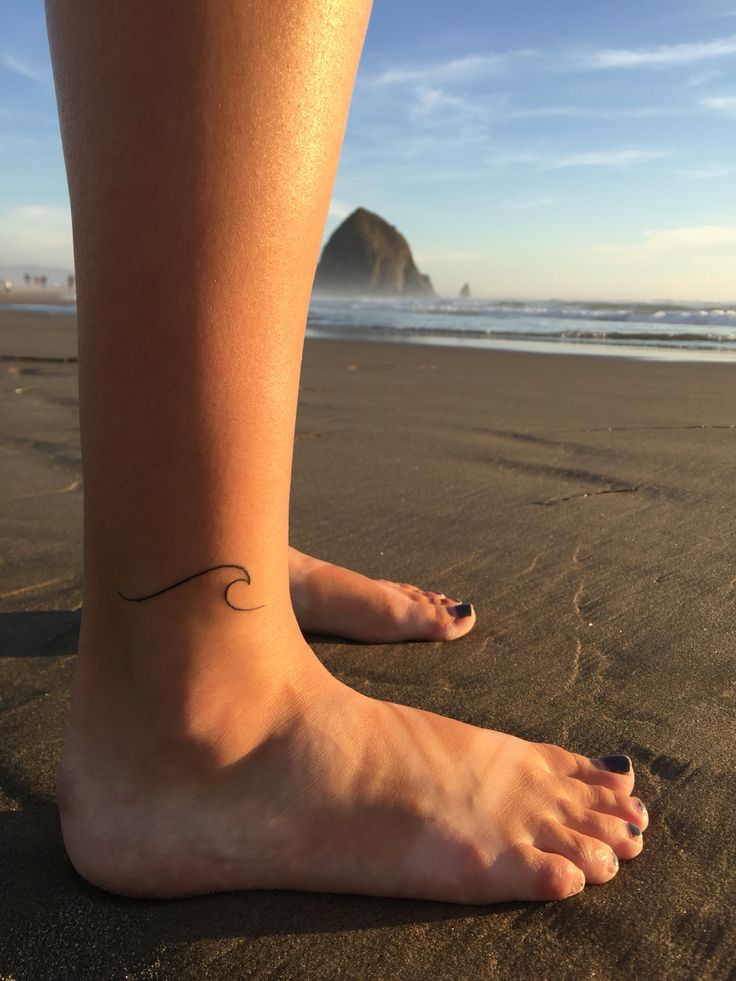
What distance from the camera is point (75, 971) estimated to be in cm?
67

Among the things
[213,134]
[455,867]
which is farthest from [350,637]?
[213,134]

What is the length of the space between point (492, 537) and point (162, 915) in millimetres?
1197

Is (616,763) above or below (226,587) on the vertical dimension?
below

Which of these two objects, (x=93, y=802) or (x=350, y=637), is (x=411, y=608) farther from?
(x=93, y=802)

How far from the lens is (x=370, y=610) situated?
1.37 metres

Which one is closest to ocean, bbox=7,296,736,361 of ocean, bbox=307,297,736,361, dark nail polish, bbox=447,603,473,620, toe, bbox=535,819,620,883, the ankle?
ocean, bbox=307,297,736,361

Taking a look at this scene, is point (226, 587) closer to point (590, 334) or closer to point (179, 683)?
point (179, 683)

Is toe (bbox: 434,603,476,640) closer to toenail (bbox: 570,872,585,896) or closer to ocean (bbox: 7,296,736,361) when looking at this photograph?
toenail (bbox: 570,872,585,896)

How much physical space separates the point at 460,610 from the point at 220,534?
2.21 feet

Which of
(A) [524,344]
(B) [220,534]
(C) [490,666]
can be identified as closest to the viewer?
(B) [220,534]

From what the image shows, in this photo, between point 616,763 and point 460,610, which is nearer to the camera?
point 616,763

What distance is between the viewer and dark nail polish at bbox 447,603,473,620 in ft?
4.44

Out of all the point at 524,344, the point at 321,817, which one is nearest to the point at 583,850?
the point at 321,817

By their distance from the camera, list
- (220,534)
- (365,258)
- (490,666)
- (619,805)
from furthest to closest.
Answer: (365,258) → (490,666) → (619,805) → (220,534)
